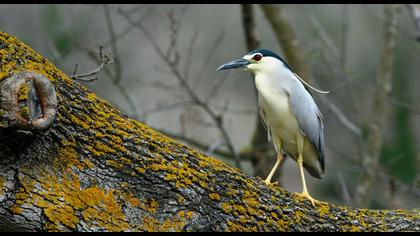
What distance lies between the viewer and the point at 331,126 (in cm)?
938

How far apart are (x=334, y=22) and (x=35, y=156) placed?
24.9 ft

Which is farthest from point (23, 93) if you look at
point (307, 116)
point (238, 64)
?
point (307, 116)

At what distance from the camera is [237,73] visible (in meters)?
10.3

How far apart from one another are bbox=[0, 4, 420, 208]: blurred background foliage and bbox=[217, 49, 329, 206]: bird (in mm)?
884

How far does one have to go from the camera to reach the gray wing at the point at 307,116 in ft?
12.2

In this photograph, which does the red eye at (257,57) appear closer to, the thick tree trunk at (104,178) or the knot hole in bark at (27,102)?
the thick tree trunk at (104,178)

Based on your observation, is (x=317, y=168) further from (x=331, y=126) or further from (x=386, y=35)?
(x=331, y=126)

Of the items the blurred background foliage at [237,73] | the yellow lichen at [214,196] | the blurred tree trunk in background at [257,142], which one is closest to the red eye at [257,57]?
the blurred background foliage at [237,73]

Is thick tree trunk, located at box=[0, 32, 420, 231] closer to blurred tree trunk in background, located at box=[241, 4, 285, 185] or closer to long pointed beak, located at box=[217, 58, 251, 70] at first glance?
long pointed beak, located at box=[217, 58, 251, 70]

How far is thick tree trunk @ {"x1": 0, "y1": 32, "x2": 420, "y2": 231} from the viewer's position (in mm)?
2131

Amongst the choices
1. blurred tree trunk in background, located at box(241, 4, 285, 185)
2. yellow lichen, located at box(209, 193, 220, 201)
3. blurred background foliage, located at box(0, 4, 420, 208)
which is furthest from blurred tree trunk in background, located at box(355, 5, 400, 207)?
yellow lichen, located at box(209, 193, 220, 201)

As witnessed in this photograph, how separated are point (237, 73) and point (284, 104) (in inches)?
259

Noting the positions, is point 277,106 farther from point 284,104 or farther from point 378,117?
point 378,117
